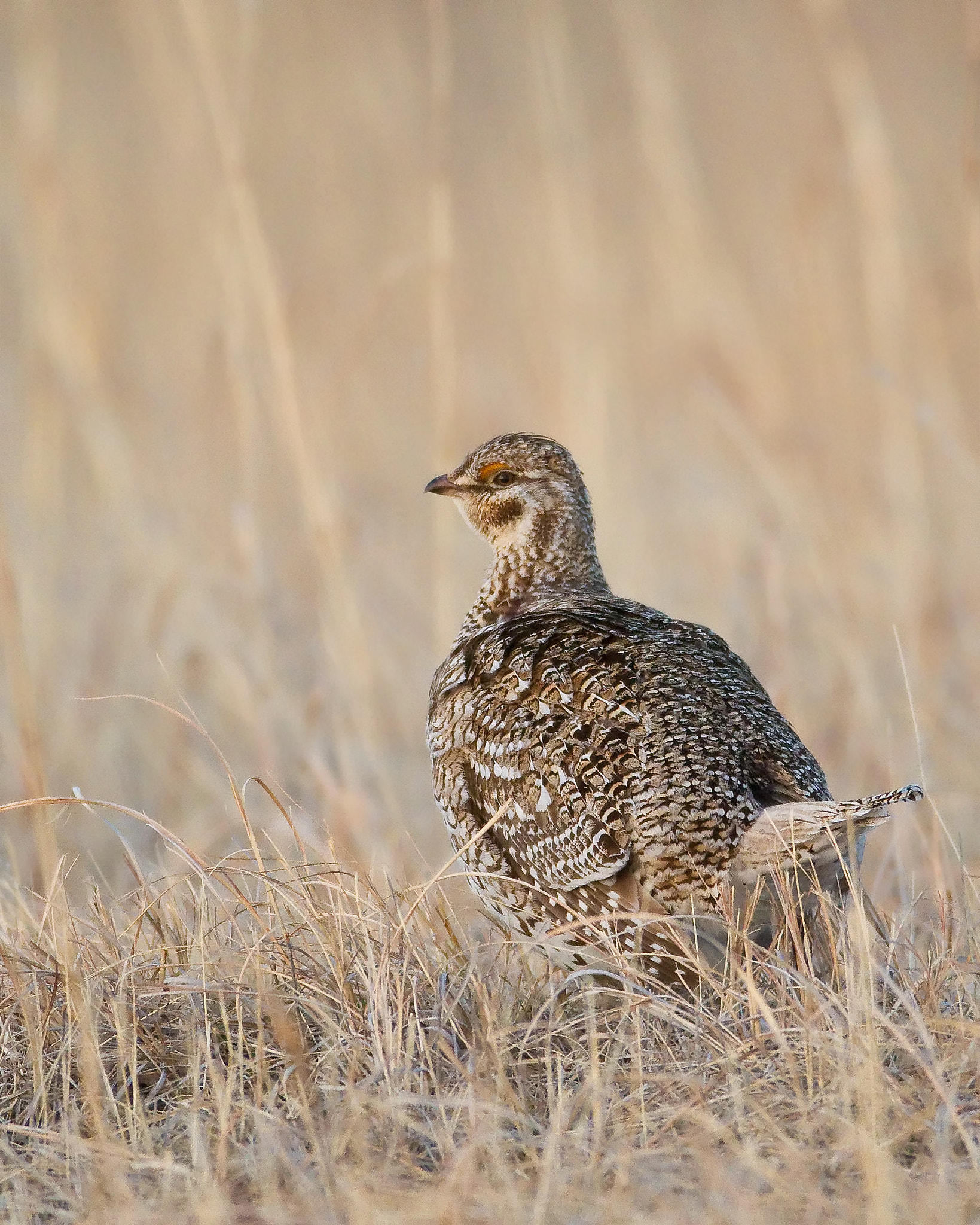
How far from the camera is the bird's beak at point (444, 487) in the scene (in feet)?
14.4

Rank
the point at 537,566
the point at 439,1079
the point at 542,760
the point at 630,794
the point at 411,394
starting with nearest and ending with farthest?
the point at 439,1079
the point at 630,794
the point at 542,760
the point at 537,566
the point at 411,394

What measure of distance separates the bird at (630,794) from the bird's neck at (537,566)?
1.33 feet

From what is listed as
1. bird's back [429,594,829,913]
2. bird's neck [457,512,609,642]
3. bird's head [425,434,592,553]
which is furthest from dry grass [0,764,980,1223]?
bird's head [425,434,592,553]

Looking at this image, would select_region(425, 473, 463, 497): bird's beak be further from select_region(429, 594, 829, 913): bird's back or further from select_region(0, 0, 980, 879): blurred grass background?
select_region(429, 594, 829, 913): bird's back

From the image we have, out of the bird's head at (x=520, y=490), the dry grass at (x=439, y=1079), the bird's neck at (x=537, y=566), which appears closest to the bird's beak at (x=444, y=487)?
the bird's head at (x=520, y=490)

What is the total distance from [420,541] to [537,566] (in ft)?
13.1

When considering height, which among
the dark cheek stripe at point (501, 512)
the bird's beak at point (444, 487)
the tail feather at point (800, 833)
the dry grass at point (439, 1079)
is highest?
the bird's beak at point (444, 487)

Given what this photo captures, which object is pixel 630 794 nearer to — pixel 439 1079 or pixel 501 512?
pixel 439 1079

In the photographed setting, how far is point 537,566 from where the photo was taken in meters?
4.29

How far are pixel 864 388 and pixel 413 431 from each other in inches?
114

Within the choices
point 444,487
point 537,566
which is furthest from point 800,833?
point 444,487

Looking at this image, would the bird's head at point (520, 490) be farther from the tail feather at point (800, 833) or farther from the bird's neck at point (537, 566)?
the tail feather at point (800, 833)

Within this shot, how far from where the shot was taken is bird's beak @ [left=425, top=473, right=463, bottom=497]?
4398 mm

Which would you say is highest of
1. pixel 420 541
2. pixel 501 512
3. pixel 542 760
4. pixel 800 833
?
pixel 420 541
